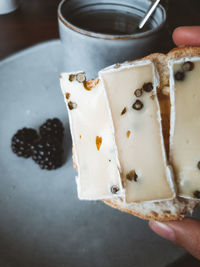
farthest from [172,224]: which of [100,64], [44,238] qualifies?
[100,64]

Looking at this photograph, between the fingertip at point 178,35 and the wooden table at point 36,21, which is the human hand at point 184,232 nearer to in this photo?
the fingertip at point 178,35

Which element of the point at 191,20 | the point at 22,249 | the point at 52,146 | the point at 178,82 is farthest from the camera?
the point at 191,20

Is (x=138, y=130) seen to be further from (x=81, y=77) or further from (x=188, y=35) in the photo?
(x=188, y=35)

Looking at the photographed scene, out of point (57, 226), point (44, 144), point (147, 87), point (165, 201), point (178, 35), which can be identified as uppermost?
point (178, 35)

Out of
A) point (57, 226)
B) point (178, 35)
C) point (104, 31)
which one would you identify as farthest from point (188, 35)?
point (57, 226)

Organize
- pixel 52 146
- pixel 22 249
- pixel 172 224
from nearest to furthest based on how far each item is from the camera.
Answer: pixel 172 224
pixel 22 249
pixel 52 146

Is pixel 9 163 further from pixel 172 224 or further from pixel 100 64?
pixel 172 224

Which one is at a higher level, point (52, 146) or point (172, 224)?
point (52, 146)
